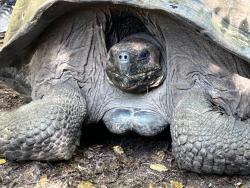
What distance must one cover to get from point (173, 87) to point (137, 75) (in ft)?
0.88

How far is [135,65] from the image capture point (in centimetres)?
364

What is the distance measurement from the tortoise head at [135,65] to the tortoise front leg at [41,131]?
1.16 ft

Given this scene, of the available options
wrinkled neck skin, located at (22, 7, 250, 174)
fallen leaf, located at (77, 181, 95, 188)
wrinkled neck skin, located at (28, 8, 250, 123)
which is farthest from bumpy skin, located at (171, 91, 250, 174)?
fallen leaf, located at (77, 181, 95, 188)

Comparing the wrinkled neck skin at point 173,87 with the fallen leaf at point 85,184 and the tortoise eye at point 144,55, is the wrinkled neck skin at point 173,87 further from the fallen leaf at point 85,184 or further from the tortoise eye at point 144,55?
the fallen leaf at point 85,184

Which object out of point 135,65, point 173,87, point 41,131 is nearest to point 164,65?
point 173,87

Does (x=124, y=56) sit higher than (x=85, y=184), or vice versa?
(x=124, y=56)

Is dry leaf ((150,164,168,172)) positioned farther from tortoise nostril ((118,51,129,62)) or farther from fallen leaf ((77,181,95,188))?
tortoise nostril ((118,51,129,62))

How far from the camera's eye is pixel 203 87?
3684 millimetres

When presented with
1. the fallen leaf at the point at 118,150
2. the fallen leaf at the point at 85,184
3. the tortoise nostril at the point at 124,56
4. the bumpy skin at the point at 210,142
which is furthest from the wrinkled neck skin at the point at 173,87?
the fallen leaf at the point at 85,184

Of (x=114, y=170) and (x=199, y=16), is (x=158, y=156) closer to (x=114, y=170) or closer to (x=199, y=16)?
(x=114, y=170)

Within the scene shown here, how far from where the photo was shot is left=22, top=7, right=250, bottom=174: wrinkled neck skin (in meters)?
3.31

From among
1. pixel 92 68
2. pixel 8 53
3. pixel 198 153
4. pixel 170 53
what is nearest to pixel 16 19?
pixel 8 53

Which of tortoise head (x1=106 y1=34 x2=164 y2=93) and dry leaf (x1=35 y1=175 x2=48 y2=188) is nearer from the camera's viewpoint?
dry leaf (x1=35 y1=175 x2=48 y2=188)

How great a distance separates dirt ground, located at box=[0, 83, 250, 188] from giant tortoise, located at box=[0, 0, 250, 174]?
0.08 metres
